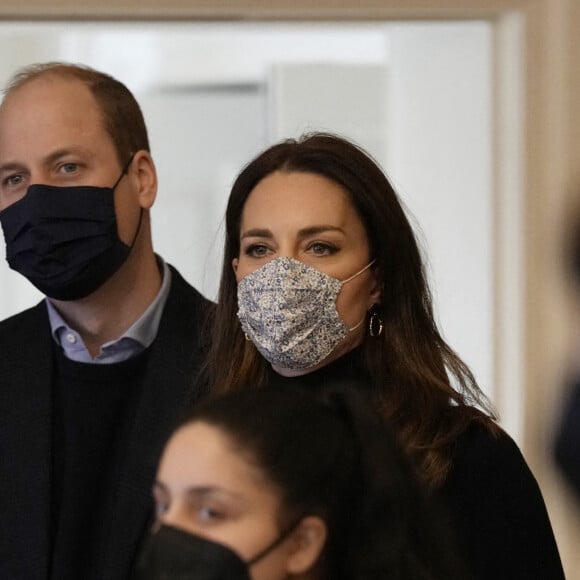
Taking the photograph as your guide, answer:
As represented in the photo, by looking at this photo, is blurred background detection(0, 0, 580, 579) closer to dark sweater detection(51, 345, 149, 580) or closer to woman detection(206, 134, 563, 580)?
dark sweater detection(51, 345, 149, 580)

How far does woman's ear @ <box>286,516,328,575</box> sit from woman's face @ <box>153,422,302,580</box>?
0.4 inches

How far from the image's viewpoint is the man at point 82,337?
98.3 inches

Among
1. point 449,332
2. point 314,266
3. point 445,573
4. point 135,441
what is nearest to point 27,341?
point 135,441

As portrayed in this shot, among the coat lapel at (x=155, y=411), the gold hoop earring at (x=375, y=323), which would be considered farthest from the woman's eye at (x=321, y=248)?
the coat lapel at (x=155, y=411)

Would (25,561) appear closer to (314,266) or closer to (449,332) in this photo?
(314,266)

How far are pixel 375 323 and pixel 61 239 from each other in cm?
65

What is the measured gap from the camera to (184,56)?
7344 millimetres

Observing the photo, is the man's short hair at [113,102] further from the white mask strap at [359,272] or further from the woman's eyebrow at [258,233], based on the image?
the white mask strap at [359,272]

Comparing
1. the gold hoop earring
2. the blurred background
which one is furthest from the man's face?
the blurred background

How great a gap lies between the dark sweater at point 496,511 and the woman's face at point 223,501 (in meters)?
0.46

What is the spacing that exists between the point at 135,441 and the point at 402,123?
2400 mm

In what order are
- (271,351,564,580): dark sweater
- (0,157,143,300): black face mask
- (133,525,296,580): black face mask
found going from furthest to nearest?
1. (0,157,143,300): black face mask
2. (271,351,564,580): dark sweater
3. (133,525,296,580): black face mask

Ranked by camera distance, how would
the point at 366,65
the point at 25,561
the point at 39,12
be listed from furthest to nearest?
the point at 366,65 → the point at 39,12 → the point at 25,561

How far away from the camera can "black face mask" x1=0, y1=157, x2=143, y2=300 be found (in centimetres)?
259
